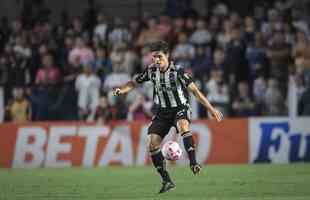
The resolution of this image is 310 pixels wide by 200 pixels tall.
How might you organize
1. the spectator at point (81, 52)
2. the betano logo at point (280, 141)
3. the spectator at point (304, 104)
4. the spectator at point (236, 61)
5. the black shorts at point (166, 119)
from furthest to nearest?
the spectator at point (81, 52)
the spectator at point (236, 61)
the betano logo at point (280, 141)
the spectator at point (304, 104)
the black shorts at point (166, 119)

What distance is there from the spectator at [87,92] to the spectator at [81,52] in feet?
2.99

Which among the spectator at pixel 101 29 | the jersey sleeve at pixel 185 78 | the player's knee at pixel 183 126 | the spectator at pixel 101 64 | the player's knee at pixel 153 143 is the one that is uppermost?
the spectator at pixel 101 29

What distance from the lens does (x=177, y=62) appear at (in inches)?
903

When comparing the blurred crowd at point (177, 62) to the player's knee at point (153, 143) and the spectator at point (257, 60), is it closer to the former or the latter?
the spectator at point (257, 60)

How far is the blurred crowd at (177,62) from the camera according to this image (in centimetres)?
2239

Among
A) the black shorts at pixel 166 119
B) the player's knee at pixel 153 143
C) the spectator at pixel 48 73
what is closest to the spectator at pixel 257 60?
the spectator at pixel 48 73

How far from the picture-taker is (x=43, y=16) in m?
26.6

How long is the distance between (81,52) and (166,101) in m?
9.84

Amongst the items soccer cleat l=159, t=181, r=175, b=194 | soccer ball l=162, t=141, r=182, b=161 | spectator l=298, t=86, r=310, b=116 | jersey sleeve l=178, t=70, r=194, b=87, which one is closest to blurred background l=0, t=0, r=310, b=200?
spectator l=298, t=86, r=310, b=116

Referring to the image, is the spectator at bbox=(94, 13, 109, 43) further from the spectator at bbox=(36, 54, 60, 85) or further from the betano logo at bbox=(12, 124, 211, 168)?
the betano logo at bbox=(12, 124, 211, 168)

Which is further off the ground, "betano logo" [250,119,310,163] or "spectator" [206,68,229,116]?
"spectator" [206,68,229,116]

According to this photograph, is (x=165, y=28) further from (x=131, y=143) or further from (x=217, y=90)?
(x=131, y=143)

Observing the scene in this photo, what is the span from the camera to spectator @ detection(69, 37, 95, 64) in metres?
23.7

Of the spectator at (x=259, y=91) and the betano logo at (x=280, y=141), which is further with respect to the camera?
the spectator at (x=259, y=91)
